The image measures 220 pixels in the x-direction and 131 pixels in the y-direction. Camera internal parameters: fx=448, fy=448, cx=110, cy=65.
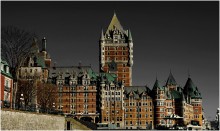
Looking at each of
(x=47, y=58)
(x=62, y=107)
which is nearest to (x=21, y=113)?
(x=62, y=107)

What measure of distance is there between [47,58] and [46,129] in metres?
93.4

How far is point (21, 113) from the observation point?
40.0 meters

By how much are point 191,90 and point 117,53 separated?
1183 inches

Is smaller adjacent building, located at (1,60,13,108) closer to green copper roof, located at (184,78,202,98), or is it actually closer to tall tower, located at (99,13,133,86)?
tall tower, located at (99,13,133,86)

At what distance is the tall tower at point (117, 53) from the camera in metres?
147

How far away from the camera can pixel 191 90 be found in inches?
6156

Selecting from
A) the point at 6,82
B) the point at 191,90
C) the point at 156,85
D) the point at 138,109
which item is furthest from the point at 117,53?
the point at 6,82

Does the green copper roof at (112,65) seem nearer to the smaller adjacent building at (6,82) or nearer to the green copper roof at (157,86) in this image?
the green copper roof at (157,86)

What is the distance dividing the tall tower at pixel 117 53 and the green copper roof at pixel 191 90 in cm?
2288

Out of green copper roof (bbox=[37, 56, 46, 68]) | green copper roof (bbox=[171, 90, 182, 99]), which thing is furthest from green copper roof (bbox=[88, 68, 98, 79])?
green copper roof (bbox=[171, 90, 182, 99])

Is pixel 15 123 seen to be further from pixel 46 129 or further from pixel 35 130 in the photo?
pixel 46 129

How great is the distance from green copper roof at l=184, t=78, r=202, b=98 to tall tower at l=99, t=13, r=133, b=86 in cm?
2288

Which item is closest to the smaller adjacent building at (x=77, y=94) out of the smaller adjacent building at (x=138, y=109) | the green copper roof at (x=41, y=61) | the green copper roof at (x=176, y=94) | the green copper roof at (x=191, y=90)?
the green copper roof at (x=41, y=61)

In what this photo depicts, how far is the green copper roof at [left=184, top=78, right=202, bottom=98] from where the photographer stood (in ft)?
513
